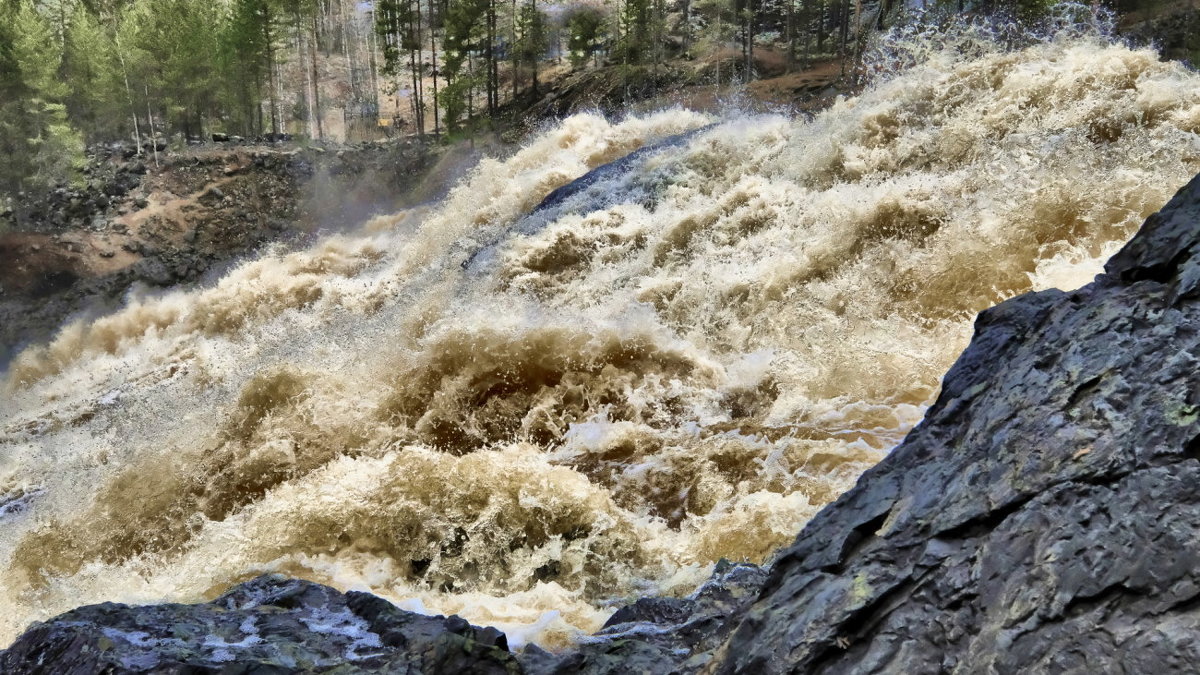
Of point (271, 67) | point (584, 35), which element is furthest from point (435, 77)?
point (271, 67)

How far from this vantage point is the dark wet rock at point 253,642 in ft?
7.80

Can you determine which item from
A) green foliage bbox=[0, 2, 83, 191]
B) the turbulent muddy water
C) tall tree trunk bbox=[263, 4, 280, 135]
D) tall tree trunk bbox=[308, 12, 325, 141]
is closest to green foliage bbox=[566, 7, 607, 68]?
tall tree trunk bbox=[308, 12, 325, 141]

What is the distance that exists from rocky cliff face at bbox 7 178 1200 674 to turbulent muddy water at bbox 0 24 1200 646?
1.45 meters

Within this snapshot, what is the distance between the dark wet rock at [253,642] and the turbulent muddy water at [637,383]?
2.75 ft

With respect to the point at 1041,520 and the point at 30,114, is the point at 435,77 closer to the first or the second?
the point at 30,114

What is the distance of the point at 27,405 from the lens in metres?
15.0

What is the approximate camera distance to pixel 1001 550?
1697 millimetres

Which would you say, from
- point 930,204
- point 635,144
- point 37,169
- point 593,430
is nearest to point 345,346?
point 593,430

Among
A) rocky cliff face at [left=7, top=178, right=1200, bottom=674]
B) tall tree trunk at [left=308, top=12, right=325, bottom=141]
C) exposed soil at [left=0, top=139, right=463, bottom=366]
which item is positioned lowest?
exposed soil at [left=0, top=139, right=463, bottom=366]

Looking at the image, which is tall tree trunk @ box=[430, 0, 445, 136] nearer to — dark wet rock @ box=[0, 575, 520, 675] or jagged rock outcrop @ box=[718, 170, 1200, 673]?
dark wet rock @ box=[0, 575, 520, 675]

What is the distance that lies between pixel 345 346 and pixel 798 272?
4237mm

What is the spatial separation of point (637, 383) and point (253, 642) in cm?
371

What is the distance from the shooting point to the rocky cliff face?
4.91ft

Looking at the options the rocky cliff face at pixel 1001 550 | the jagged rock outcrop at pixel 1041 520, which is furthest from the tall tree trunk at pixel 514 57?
the jagged rock outcrop at pixel 1041 520
